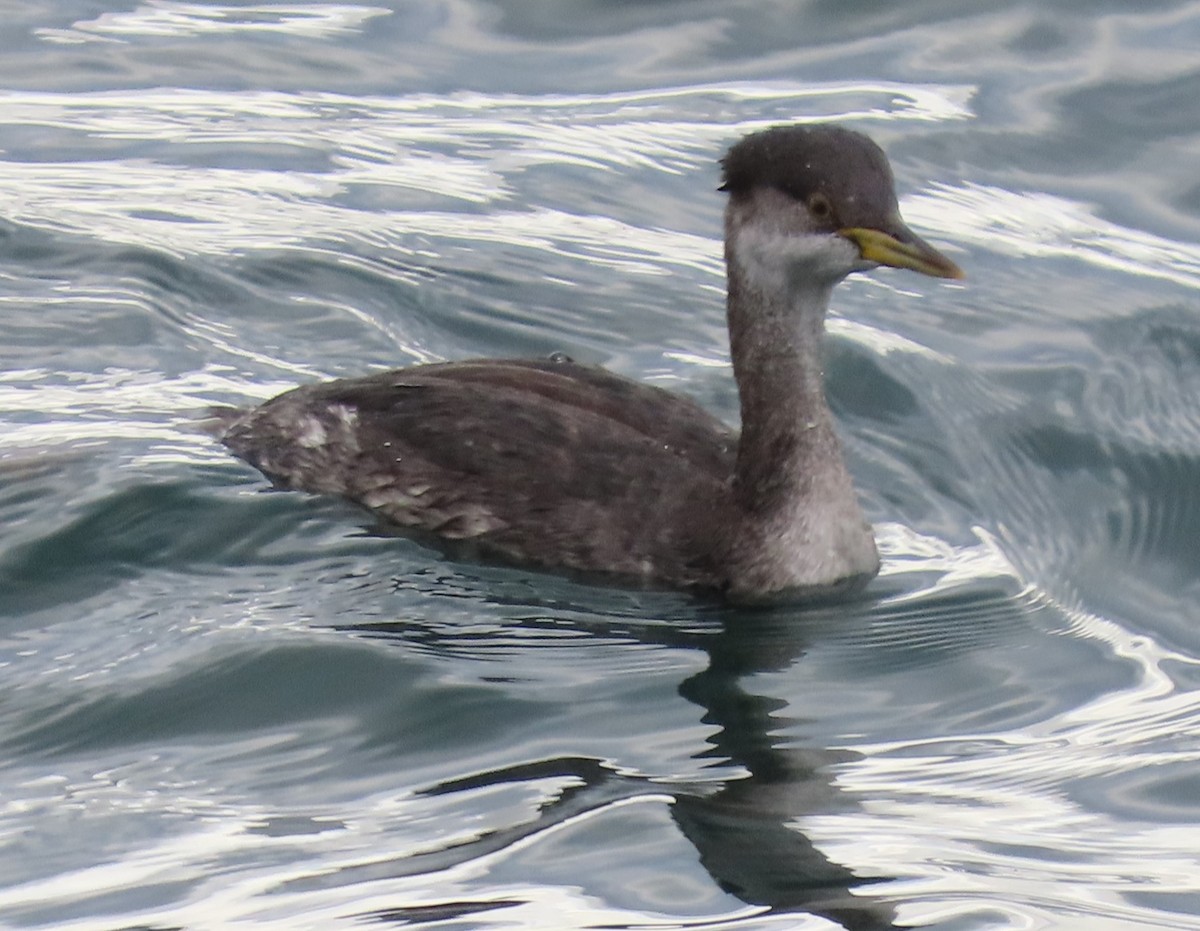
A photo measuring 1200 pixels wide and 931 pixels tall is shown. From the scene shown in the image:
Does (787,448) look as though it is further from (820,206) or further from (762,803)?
(762,803)

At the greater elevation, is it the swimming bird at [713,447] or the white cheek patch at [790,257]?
the white cheek patch at [790,257]

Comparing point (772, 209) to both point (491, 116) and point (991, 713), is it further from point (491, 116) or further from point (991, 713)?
point (491, 116)

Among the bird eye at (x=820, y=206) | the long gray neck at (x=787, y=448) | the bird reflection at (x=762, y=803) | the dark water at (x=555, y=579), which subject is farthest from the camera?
the long gray neck at (x=787, y=448)

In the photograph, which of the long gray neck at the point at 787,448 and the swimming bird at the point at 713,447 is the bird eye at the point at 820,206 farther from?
the long gray neck at the point at 787,448

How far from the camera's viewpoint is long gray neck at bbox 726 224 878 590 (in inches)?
297

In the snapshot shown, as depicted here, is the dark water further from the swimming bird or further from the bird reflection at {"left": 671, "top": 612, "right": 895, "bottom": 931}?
the swimming bird

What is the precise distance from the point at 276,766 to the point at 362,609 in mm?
1191

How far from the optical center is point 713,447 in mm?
7992

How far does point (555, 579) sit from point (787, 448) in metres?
0.92

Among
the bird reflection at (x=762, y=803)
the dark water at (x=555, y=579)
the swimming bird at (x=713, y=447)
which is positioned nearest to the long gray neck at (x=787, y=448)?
the swimming bird at (x=713, y=447)

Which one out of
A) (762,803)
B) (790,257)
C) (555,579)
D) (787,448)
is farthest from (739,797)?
(790,257)

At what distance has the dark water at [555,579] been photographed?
576 cm

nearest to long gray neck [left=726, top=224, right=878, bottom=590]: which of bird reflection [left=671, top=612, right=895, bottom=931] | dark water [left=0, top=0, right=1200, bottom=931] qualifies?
dark water [left=0, top=0, right=1200, bottom=931]

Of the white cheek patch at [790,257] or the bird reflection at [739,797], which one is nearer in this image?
the bird reflection at [739,797]
